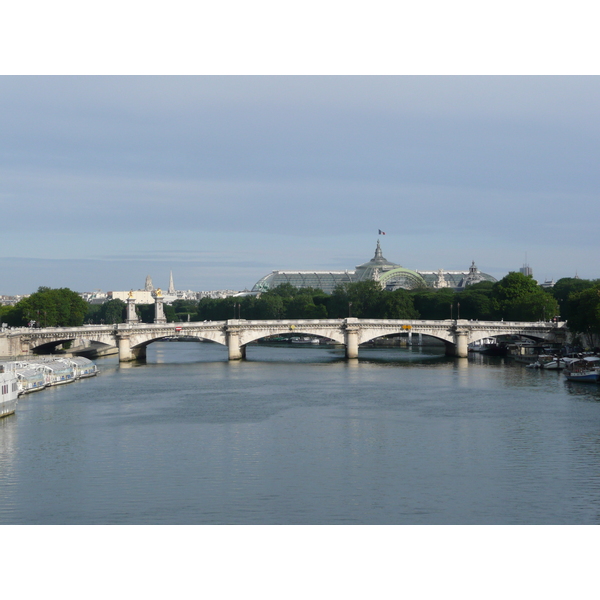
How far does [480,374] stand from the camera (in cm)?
6234

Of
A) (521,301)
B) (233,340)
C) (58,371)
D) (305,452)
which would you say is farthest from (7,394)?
(521,301)

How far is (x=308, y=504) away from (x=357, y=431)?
12797 mm

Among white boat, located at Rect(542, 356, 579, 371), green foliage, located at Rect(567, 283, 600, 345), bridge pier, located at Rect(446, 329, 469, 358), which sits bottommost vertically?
white boat, located at Rect(542, 356, 579, 371)

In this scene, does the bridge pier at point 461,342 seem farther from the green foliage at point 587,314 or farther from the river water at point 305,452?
the river water at point 305,452

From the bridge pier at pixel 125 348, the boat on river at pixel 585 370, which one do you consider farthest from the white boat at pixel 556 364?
the bridge pier at pixel 125 348

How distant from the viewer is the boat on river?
54.4m

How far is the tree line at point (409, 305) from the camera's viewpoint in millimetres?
73375

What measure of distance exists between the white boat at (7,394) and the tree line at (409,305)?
3919 centimetres

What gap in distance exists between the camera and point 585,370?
55312mm

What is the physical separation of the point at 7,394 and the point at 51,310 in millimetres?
52434

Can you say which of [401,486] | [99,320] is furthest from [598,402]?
[99,320]

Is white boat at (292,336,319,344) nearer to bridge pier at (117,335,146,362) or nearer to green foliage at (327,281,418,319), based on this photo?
green foliage at (327,281,418,319)

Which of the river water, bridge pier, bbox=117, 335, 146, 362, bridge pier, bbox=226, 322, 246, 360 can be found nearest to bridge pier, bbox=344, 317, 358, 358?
bridge pier, bbox=226, 322, 246, 360

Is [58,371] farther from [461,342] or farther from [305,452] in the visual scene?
[461,342]
